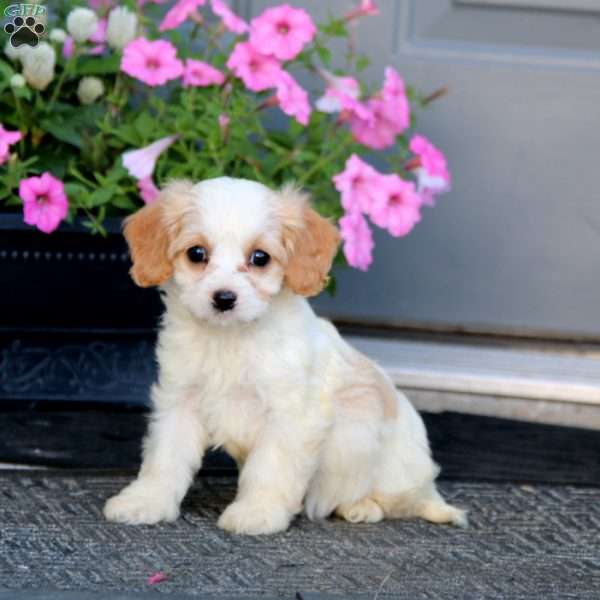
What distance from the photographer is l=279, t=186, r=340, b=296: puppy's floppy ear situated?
10.6 feet

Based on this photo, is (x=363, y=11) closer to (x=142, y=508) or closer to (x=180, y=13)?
(x=180, y=13)

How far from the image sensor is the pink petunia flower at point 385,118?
417cm

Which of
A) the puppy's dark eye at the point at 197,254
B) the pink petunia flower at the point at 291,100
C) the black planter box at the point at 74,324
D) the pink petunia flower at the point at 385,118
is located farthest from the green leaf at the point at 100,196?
the puppy's dark eye at the point at 197,254

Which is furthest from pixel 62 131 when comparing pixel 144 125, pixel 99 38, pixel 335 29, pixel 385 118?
pixel 385 118

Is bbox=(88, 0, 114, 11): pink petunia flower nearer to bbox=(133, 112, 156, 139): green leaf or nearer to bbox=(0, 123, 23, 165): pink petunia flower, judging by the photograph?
bbox=(133, 112, 156, 139): green leaf

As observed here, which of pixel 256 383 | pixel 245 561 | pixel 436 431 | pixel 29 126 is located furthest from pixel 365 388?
pixel 29 126

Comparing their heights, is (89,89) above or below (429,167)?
above

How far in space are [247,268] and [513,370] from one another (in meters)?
1.55

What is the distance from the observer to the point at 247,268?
3172 millimetres

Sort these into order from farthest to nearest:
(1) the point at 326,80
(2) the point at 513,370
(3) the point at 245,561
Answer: (2) the point at 513,370
(1) the point at 326,80
(3) the point at 245,561

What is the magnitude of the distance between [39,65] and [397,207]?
1.05 metres

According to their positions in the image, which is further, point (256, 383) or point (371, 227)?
point (371, 227)

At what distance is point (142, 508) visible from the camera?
130 inches

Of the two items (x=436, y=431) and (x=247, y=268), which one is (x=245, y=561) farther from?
(x=436, y=431)
